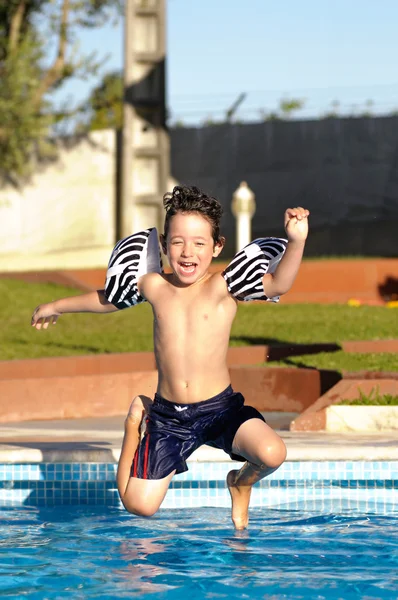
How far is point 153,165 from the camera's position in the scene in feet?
66.3

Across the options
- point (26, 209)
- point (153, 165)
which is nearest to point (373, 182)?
point (153, 165)

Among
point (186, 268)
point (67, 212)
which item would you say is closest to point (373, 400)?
point (186, 268)

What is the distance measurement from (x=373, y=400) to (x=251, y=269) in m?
2.97

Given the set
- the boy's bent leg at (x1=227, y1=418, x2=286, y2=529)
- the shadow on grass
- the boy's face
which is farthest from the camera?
the shadow on grass

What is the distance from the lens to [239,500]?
5555 millimetres

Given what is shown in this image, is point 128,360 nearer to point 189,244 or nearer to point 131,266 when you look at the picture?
point 131,266

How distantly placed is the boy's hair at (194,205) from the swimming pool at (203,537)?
1.59 meters

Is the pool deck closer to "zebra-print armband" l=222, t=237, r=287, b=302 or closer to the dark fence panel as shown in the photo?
"zebra-print armband" l=222, t=237, r=287, b=302

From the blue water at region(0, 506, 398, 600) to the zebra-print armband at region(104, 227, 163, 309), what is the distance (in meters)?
1.27

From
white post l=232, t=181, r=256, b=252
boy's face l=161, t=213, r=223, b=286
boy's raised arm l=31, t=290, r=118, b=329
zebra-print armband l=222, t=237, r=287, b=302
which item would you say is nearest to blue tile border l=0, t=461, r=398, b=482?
boy's raised arm l=31, t=290, r=118, b=329

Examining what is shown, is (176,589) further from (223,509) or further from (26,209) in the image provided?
(26,209)

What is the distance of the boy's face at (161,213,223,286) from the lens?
5203 millimetres

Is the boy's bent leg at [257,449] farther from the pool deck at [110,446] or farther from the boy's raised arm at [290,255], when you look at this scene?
the pool deck at [110,446]

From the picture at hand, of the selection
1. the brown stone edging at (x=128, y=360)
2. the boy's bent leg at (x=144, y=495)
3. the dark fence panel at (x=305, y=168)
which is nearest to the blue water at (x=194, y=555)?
the boy's bent leg at (x=144, y=495)
